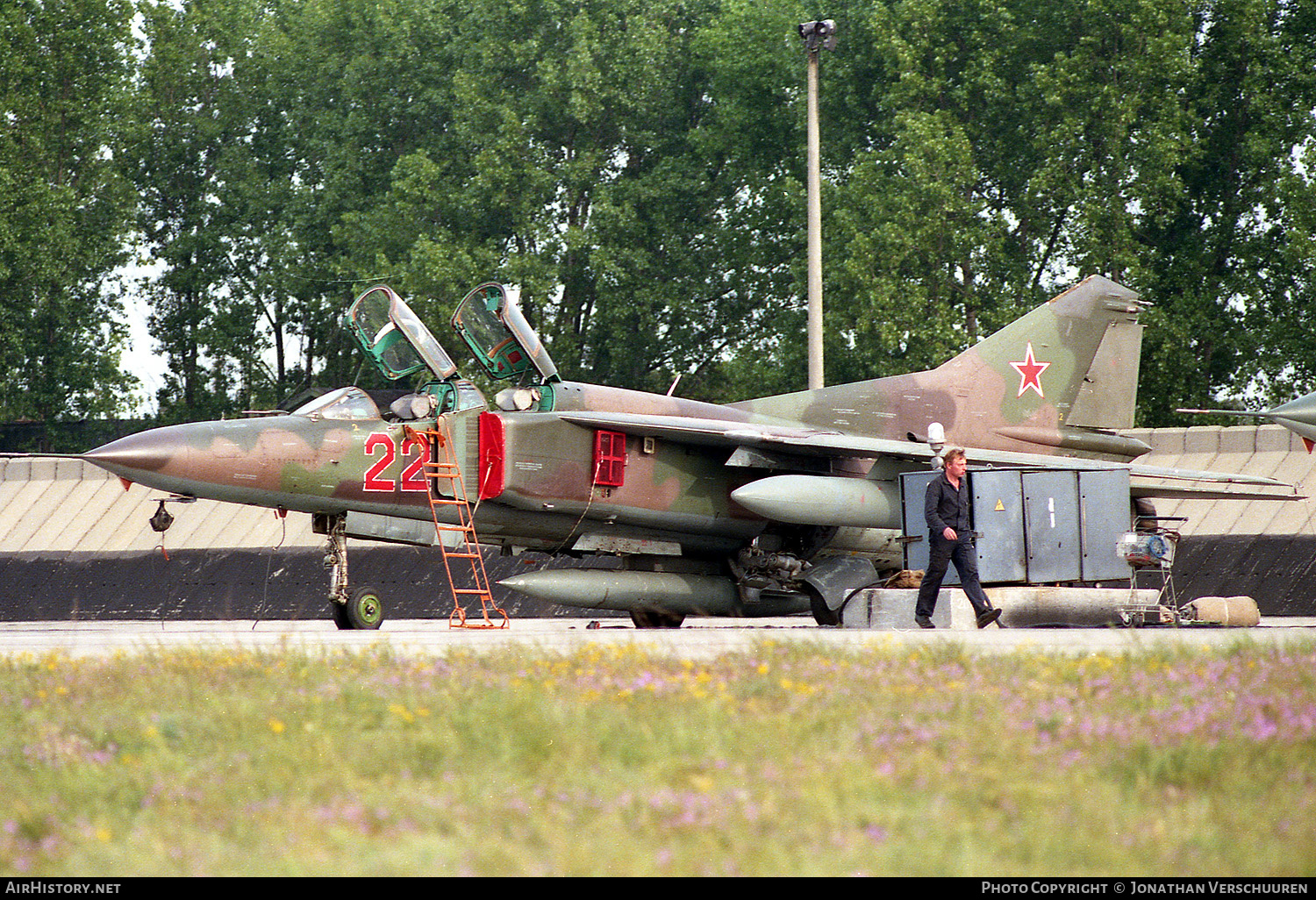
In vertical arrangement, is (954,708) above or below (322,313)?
→ below

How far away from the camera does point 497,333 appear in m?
15.0

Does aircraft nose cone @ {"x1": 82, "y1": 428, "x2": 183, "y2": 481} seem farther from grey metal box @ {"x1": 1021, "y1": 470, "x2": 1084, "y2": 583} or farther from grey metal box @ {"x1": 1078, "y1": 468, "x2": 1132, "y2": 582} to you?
grey metal box @ {"x1": 1078, "y1": 468, "x2": 1132, "y2": 582}

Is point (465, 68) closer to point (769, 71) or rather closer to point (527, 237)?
point (527, 237)

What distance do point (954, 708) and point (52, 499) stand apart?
2111cm

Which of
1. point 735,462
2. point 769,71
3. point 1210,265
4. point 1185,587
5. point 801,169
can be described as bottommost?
point 1185,587

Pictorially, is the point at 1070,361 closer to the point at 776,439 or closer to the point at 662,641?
the point at 776,439

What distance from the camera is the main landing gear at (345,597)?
1379 centimetres

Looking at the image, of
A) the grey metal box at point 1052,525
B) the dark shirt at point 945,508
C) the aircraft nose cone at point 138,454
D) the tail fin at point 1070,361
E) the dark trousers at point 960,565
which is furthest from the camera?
the tail fin at point 1070,361

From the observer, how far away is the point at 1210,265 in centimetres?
3453

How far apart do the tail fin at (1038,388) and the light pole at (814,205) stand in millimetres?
2994

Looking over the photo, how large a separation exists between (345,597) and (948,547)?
581 centimetres

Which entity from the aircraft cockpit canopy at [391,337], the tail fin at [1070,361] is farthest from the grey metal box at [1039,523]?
the aircraft cockpit canopy at [391,337]

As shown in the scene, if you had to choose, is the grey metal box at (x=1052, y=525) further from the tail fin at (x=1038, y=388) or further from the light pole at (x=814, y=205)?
the light pole at (x=814, y=205)

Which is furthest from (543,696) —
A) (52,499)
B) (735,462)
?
(52,499)
